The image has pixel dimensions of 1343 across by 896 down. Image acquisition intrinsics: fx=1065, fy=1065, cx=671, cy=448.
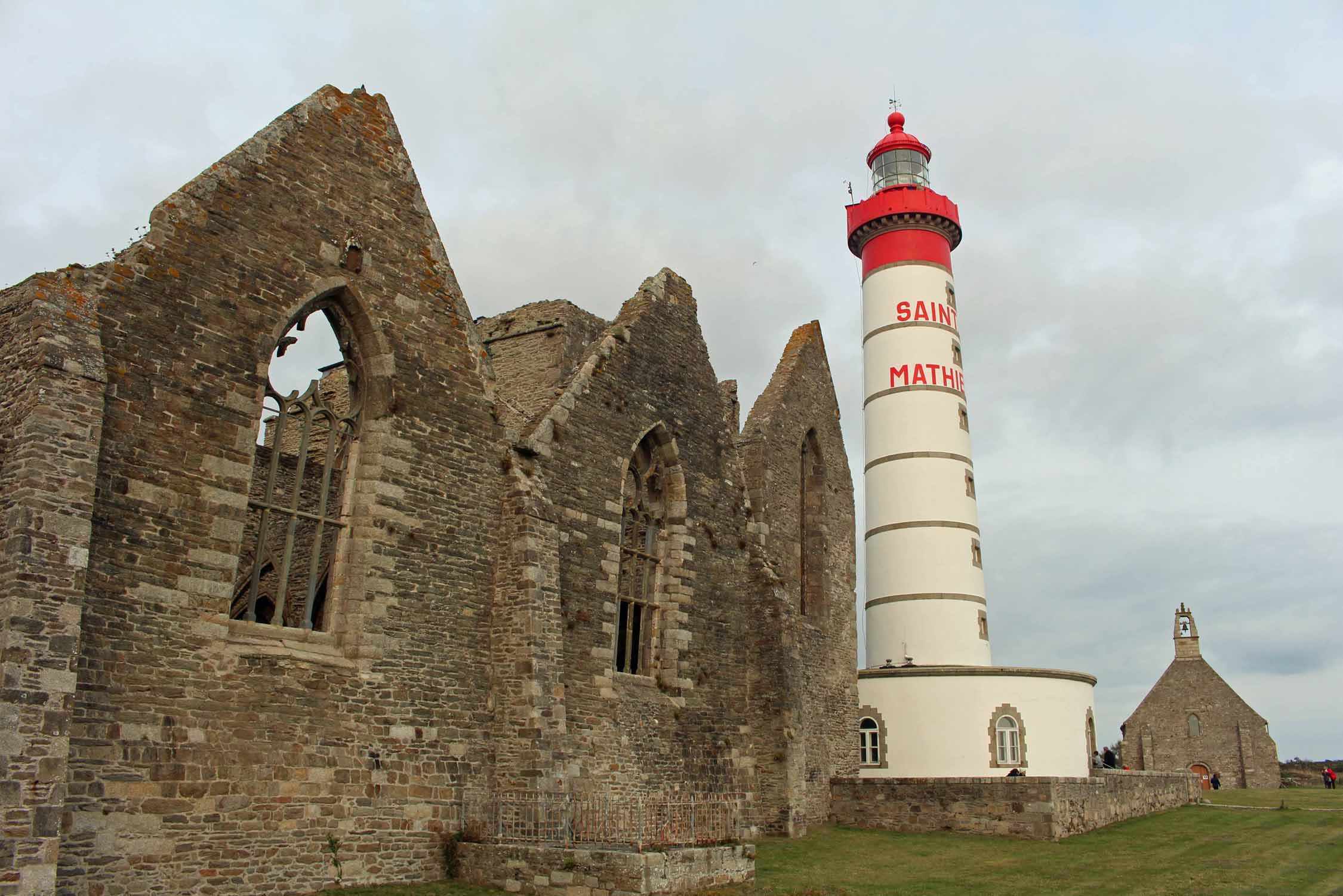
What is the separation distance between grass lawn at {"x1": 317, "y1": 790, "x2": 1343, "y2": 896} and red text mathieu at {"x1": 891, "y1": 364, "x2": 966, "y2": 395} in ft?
37.1

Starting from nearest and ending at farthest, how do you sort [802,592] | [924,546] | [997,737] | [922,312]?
[997,737], [802,592], [924,546], [922,312]

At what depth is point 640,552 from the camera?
16.9 metres

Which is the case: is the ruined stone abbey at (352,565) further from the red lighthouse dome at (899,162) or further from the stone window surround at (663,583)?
the red lighthouse dome at (899,162)

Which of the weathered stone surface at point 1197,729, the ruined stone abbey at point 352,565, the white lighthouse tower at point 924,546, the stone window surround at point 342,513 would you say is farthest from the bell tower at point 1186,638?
the stone window surround at point 342,513

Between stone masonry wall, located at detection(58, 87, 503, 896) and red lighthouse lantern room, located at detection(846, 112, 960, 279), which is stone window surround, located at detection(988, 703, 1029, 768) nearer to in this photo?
red lighthouse lantern room, located at detection(846, 112, 960, 279)

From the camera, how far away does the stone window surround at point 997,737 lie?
22.7m

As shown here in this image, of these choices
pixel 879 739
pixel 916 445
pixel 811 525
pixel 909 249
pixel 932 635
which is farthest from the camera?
pixel 909 249

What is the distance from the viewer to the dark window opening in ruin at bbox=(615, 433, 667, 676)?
16.6 meters

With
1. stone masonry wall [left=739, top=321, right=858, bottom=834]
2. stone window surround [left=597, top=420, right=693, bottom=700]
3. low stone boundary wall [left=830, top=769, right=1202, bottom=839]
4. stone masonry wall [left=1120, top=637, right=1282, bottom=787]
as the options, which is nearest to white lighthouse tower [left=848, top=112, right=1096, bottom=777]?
stone masonry wall [left=739, top=321, right=858, bottom=834]

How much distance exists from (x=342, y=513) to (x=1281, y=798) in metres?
29.9

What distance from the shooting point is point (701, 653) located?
17.3 m

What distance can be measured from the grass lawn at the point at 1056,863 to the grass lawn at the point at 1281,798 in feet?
20.7

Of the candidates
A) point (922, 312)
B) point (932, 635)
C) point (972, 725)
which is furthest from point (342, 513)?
point (922, 312)

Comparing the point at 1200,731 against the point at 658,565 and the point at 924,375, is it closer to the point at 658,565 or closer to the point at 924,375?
the point at 924,375
